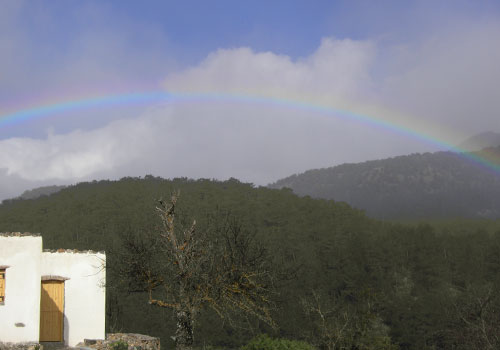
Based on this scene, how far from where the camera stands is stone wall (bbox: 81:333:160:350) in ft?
69.5

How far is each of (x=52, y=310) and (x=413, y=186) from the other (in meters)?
150

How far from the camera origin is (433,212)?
14375 cm

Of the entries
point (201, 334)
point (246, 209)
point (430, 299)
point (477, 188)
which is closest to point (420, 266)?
point (430, 299)

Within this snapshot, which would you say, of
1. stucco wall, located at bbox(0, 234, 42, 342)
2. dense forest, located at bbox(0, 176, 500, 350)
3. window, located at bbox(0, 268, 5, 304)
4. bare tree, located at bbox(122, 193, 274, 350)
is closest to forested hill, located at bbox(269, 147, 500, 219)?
dense forest, located at bbox(0, 176, 500, 350)

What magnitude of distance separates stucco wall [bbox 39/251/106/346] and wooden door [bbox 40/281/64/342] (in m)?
0.19

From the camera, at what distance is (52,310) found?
71.9 feet

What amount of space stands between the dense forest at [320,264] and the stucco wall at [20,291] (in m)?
9.36

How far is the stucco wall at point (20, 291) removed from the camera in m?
18.9

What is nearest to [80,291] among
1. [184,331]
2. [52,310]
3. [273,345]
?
[52,310]

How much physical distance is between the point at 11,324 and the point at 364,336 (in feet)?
52.8

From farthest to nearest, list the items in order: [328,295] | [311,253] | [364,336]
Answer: [311,253]
[328,295]
[364,336]

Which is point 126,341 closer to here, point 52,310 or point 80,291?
point 80,291

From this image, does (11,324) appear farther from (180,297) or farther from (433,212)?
(433,212)

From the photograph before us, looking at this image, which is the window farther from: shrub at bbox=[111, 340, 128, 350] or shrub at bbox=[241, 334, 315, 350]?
shrub at bbox=[241, 334, 315, 350]
